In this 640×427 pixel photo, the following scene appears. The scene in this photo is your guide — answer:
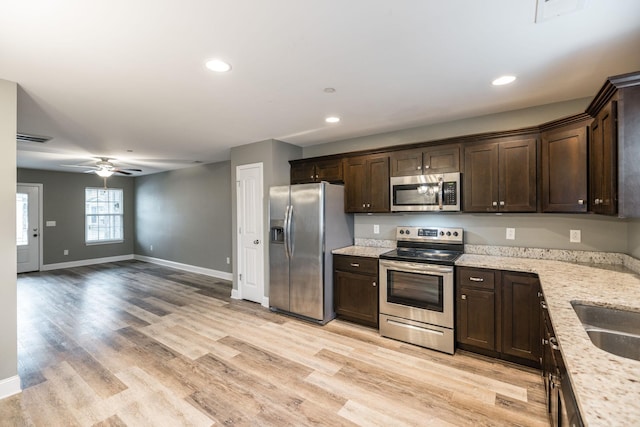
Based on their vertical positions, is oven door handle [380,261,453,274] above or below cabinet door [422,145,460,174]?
below

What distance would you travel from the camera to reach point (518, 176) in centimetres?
291

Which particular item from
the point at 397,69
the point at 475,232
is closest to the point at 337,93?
the point at 397,69

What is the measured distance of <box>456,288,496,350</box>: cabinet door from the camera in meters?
2.78

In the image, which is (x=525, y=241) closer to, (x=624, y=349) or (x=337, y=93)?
(x=624, y=349)

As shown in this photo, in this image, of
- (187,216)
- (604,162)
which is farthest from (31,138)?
(604,162)

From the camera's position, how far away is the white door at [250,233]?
179 inches

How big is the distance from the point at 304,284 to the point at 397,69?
2.71 metres

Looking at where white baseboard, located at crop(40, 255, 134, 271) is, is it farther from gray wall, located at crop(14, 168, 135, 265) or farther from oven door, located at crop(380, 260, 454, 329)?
oven door, located at crop(380, 260, 454, 329)

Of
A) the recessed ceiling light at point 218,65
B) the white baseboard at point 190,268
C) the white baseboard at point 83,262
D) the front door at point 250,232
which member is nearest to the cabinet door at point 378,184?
the front door at point 250,232

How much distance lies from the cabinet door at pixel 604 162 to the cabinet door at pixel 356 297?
2119mm

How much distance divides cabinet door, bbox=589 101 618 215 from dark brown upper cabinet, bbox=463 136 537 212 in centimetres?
48

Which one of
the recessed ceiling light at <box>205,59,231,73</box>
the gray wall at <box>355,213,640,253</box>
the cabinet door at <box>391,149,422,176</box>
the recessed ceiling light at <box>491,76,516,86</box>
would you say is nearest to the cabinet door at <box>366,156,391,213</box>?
the cabinet door at <box>391,149,422,176</box>

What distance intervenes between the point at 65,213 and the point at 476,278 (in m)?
9.29

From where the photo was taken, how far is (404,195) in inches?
139
